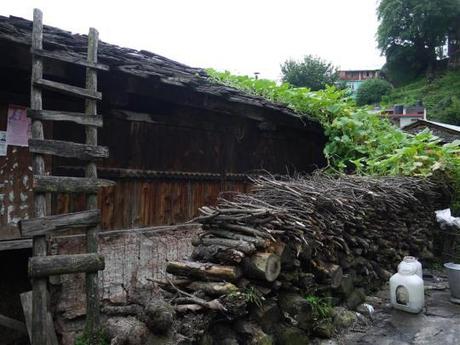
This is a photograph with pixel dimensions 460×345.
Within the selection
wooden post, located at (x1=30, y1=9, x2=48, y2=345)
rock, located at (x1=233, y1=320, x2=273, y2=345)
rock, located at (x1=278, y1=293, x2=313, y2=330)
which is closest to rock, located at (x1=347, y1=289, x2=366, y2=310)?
rock, located at (x1=278, y1=293, x2=313, y2=330)

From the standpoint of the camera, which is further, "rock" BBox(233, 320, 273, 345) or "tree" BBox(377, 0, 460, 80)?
"tree" BBox(377, 0, 460, 80)

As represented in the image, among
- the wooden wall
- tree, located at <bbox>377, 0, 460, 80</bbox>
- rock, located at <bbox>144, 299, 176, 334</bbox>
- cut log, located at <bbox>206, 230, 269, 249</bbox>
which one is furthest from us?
tree, located at <bbox>377, 0, 460, 80</bbox>

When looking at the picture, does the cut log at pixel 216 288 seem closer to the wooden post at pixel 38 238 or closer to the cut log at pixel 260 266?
the cut log at pixel 260 266

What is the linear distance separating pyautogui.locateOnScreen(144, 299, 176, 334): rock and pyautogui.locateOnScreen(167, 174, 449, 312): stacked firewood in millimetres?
201

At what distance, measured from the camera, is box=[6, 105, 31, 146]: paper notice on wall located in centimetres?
439

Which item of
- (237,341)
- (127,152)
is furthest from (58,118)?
(237,341)

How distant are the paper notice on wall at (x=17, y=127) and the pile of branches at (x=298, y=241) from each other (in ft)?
8.10

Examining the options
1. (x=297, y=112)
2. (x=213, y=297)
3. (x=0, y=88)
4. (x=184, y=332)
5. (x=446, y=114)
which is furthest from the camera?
(x=446, y=114)

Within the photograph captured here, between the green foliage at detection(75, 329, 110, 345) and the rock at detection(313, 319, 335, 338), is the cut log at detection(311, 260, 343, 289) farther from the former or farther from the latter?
the green foliage at detection(75, 329, 110, 345)

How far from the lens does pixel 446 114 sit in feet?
124

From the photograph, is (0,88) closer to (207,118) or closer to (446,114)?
(207,118)

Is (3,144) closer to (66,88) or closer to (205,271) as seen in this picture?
(66,88)

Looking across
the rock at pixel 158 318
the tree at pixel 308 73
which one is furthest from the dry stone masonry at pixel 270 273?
the tree at pixel 308 73

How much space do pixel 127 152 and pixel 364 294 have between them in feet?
13.8
